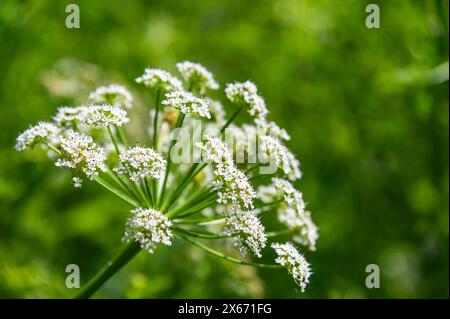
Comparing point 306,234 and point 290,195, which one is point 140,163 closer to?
point 290,195

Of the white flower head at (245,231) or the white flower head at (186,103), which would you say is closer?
the white flower head at (245,231)

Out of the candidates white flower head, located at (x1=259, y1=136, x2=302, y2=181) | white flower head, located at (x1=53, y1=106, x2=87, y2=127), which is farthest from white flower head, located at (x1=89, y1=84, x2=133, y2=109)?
white flower head, located at (x1=259, y1=136, x2=302, y2=181)

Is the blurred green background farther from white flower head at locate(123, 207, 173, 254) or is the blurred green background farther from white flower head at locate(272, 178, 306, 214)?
white flower head at locate(123, 207, 173, 254)

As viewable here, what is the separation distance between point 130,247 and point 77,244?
3.60 metres

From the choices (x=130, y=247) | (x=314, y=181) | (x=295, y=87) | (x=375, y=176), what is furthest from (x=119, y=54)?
(x=130, y=247)

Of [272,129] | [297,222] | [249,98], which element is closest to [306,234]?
[297,222]

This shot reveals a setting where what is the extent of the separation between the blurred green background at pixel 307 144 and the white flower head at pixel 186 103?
1.83m

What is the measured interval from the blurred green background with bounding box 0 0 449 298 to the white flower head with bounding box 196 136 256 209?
167cm

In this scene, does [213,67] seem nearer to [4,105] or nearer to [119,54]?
[119,54]

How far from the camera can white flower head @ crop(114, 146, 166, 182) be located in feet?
12.0

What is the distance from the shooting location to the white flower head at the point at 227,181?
12.1 feet

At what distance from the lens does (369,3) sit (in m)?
7.22

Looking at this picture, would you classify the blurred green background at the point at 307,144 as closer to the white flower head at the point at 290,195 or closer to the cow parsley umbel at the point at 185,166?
the cow parsley umbel at the point at 185,166

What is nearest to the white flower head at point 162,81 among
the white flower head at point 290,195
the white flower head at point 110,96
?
the white flower head at point 110,96
